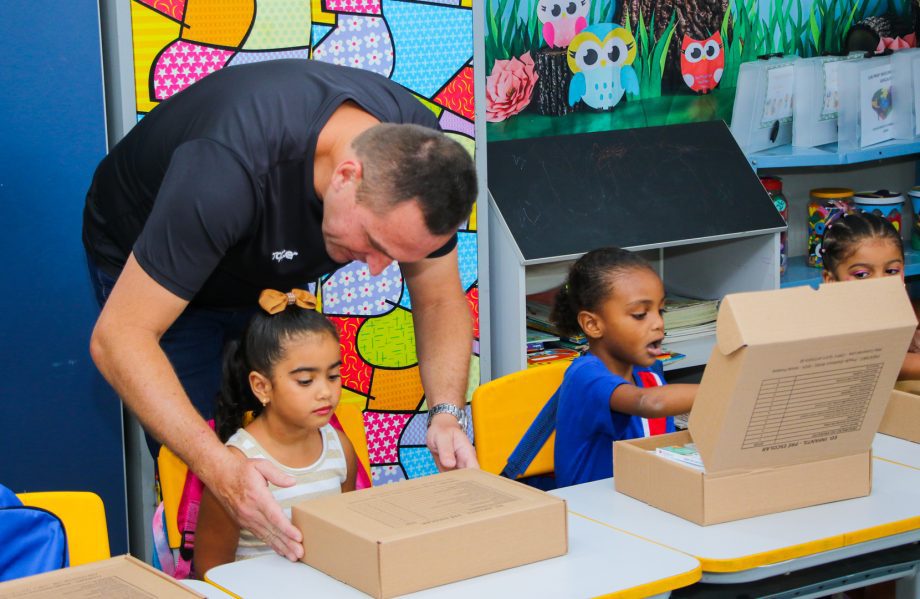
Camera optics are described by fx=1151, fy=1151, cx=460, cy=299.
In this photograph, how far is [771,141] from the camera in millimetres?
3730

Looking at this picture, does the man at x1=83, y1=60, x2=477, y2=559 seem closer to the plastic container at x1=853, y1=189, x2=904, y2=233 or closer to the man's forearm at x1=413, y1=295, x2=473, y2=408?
the man's forearm at x1=413, y1=295, x2=473, y2=408

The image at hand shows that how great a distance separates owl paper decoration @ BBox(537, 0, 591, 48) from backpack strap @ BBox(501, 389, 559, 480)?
1560mm

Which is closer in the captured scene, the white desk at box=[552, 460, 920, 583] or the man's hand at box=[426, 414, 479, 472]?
the white desk at box=[552, 460, 920, 583]

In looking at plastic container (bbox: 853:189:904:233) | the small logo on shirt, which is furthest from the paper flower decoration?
the small logo on shirt

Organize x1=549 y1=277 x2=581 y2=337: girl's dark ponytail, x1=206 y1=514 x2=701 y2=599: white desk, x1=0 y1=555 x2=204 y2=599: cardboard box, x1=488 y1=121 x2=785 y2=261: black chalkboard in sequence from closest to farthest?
x1=0 y1=555 x2=204 y2=599: cardboard box < x1=206 y1=514 x2=701 y2=599: white desk < x1=549 y1=277 x2=581 y2=337: girl's dark ponytail < x1=488 y1=121 x2=785 y2=261: black chalkboard

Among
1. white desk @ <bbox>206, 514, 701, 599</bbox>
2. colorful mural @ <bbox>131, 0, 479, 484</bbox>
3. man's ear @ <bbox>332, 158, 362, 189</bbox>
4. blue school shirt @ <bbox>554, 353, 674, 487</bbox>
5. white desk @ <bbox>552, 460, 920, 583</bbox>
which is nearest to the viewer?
white desk @ <bbox>206, 514, 701, 599</bbox>

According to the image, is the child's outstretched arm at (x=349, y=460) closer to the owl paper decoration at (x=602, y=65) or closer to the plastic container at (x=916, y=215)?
the owl paper decoration at (x=602, y=65)

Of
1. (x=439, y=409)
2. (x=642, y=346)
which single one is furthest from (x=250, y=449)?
(x=642, y=346)

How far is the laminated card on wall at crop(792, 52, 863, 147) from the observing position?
367cm

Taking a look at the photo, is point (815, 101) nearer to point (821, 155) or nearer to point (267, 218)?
point (821, 155)

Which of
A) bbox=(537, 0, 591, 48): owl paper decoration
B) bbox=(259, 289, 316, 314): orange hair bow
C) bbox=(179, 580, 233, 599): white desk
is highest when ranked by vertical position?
bbox=(537, 0, 591, 48): owl paper decoration

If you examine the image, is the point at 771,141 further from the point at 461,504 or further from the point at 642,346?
the point at 461,504

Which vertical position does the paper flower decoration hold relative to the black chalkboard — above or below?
above

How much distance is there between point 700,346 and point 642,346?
3.51 ft
